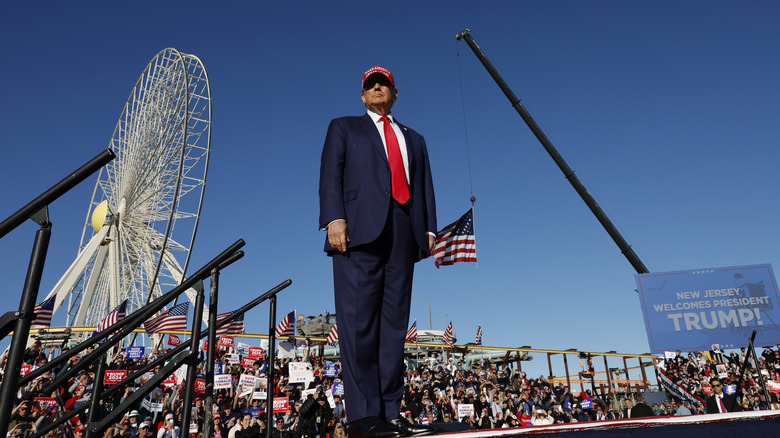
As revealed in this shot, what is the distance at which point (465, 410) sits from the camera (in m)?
12.5

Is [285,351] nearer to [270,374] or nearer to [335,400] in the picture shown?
[335,400]

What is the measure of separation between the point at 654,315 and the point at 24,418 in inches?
404

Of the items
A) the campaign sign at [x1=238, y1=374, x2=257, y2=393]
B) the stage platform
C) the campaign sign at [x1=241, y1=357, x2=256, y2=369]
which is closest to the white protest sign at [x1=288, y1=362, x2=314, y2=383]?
the campaign sign at [x1=238, y1=374, x2=257, y2=393]

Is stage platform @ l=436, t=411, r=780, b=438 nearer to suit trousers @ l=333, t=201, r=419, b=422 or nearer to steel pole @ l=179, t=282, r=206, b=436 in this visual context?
suit trousers @ l=333, t=201, r=419, b=422

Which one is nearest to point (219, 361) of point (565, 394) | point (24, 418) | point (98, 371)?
point (24, 418)

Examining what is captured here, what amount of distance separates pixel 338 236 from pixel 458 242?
10484 mm

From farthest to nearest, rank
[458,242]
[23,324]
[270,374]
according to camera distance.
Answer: [458,242], [270,374], [23,324]

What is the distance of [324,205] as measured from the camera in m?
2.81

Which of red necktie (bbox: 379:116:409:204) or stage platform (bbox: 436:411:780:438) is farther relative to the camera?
red necktie (bbox: 379:116:409:204)

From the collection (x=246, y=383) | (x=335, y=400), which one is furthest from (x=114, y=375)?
(x=335, y=400)

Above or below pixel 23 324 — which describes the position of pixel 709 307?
above

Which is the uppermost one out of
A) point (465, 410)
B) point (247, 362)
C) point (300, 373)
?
point (247, 362)

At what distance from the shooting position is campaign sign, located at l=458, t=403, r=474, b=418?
1244 centimetres

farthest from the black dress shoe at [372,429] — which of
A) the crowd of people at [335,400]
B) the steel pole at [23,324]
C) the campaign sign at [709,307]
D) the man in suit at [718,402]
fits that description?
the campaign sign at [709,307]
